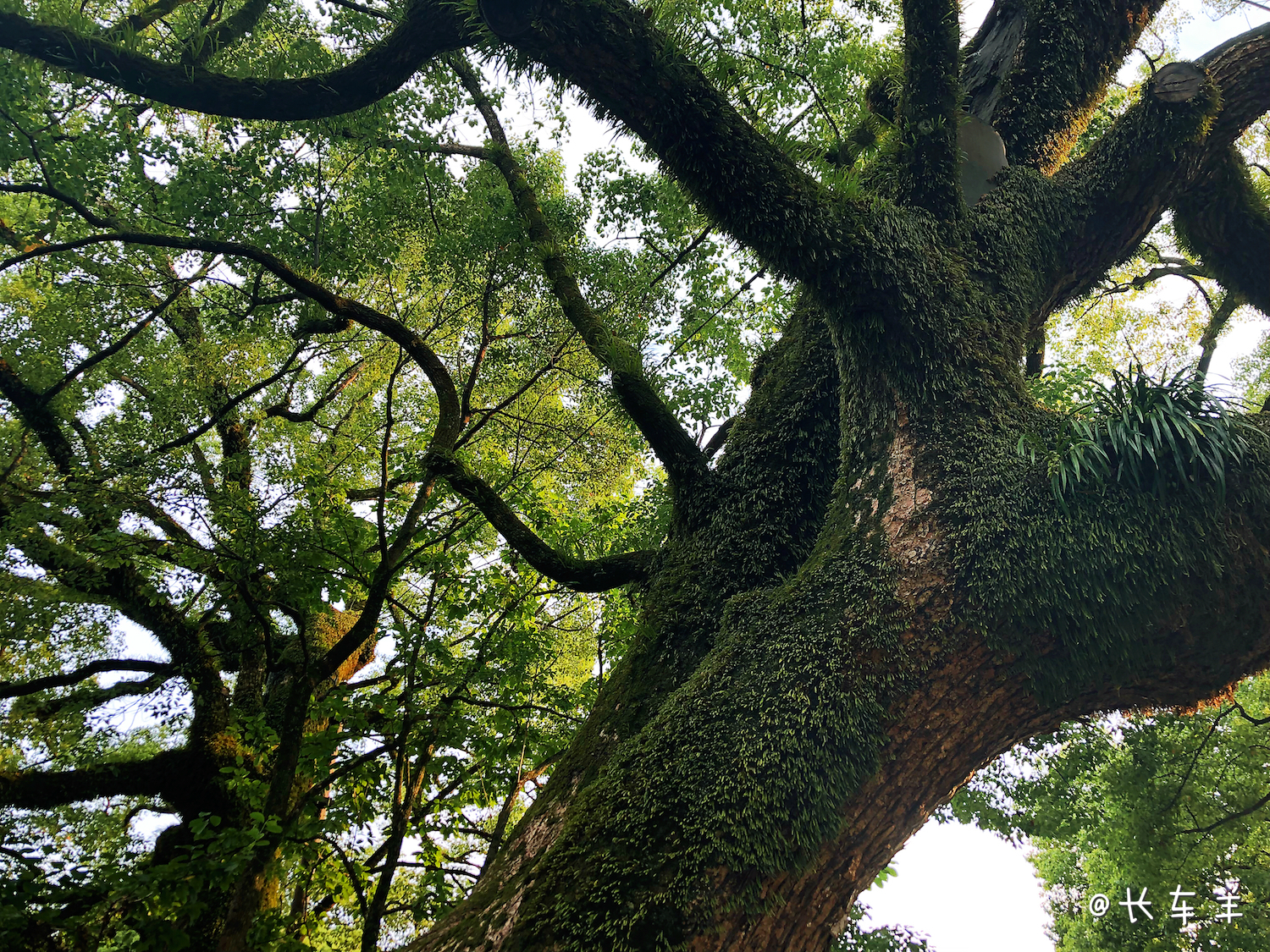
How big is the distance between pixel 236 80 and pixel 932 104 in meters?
4.01

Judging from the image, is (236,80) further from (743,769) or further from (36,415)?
(36,415)

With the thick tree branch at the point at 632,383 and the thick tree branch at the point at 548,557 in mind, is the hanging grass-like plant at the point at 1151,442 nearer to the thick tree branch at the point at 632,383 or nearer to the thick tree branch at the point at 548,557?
the thick tree branch at the point at 632,383

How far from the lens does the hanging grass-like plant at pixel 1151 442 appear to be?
9.49ft

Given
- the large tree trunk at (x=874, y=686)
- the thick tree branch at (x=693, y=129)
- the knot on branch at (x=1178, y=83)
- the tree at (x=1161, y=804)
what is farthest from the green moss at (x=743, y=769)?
the tree at (x=1161, y=804)

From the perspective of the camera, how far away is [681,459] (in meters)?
4.45

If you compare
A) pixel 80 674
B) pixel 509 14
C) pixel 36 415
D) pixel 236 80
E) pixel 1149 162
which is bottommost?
pixel 80 674

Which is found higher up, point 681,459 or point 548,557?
point 681,459

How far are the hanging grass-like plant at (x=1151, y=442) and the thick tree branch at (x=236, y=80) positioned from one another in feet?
12.5

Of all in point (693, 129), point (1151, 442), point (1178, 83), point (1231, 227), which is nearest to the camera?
point (1151, 442)

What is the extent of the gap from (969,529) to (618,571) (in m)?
2.20

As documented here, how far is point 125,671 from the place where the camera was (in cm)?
716

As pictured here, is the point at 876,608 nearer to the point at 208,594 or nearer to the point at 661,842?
the point at 661,842

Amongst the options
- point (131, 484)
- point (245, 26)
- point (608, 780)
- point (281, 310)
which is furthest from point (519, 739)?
point (245, 26)

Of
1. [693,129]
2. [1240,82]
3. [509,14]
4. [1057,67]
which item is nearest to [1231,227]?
[1240,82]
